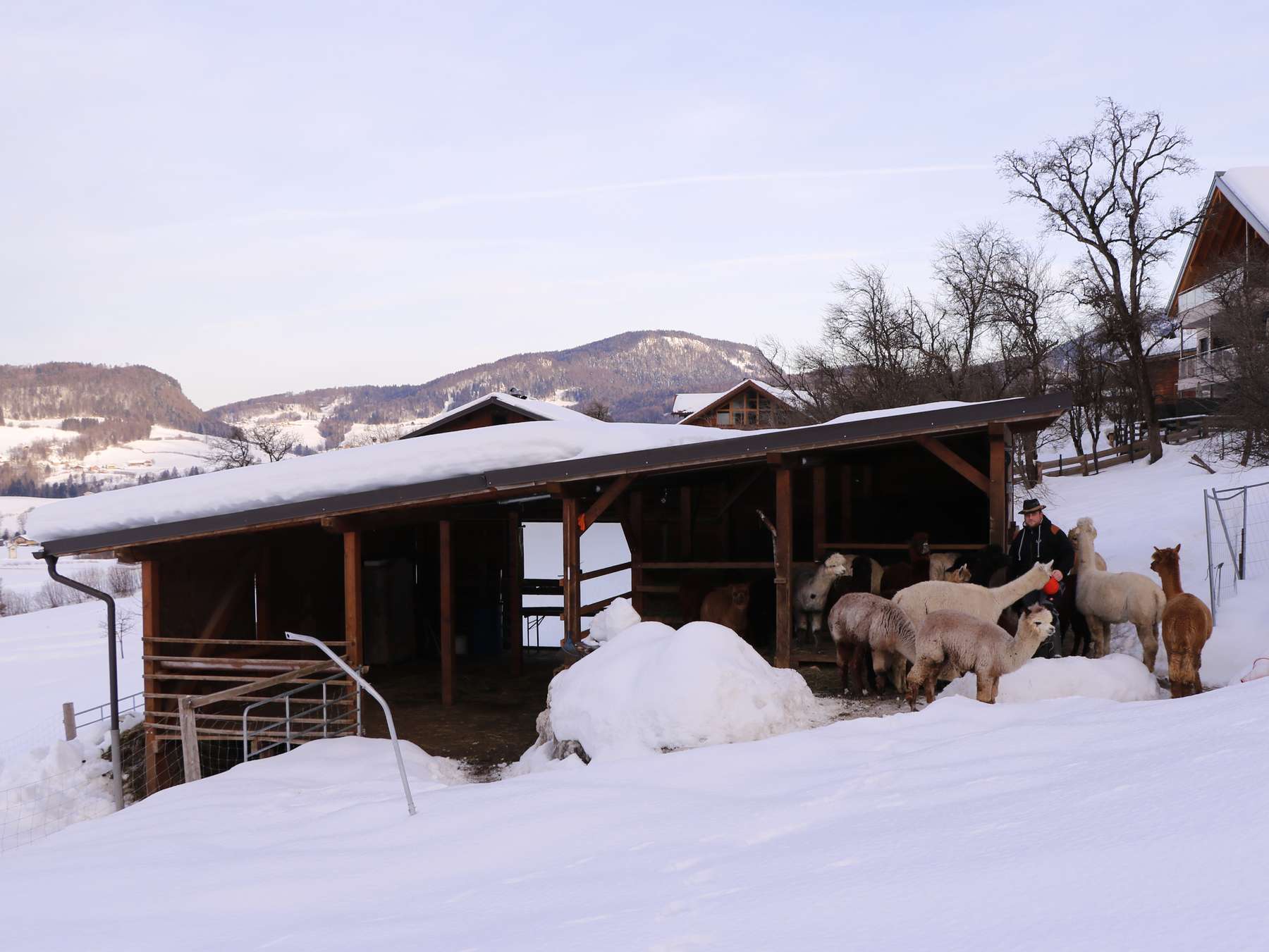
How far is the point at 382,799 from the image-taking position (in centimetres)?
592

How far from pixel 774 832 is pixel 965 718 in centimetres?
253

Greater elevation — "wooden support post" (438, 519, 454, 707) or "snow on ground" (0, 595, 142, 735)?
"wooden support post" (438, 519, 454, 707)

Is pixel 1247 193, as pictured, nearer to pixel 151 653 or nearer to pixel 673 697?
pixel 673 697

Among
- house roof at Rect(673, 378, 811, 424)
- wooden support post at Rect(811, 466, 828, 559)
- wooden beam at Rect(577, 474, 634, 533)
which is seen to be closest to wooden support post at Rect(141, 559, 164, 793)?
wooden beam at Rect(577, 474, 634, 533)

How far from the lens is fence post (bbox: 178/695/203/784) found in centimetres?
782

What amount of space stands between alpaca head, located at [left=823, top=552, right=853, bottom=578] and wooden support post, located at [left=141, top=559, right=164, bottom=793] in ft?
24.9

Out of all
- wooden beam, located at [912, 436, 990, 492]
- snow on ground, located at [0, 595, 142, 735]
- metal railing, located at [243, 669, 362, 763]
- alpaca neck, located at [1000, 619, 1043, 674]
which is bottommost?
snow on ground, located at [0, 595, 142, 735]

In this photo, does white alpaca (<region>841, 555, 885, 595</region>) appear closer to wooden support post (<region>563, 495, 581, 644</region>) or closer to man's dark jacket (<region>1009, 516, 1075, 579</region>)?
man's dark jacket (<region>1009, 516, 1075, 579</region>)

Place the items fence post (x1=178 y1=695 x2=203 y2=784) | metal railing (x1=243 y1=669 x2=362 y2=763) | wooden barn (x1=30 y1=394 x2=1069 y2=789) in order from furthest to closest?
wooden barn (x1=30 y1=394 x2=1069 y2=789) → metal railing (x1=243 y1=669 x2=362 y2=763) → fence post (x1=178 y1=695 x2=203 y2=784)

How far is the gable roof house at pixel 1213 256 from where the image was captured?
2728 cm

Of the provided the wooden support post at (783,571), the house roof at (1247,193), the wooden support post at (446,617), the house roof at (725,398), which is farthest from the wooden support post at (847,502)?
the house roof at (725,398)

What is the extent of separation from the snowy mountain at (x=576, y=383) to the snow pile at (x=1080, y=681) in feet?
312

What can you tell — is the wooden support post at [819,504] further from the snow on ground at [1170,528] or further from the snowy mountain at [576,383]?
the snowy mountain at [576,383]

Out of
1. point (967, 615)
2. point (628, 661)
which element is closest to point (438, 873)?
point (628, 661)
